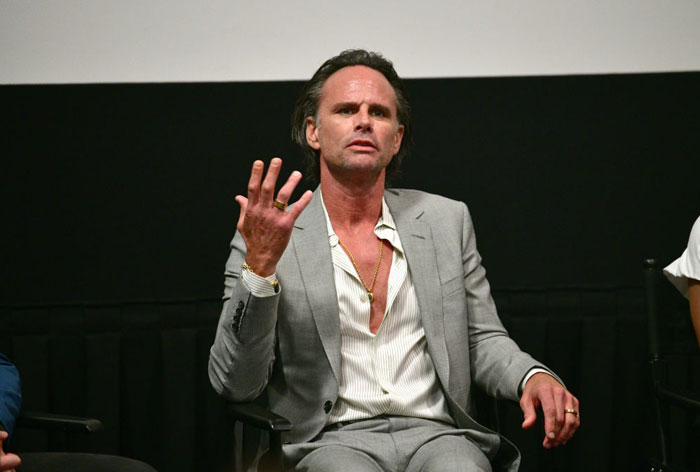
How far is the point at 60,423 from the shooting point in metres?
1.89

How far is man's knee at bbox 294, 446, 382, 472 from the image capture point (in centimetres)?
189

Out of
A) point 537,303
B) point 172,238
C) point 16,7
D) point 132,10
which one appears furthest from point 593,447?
point 16,7

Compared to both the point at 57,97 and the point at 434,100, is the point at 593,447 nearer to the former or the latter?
the point at 434,100

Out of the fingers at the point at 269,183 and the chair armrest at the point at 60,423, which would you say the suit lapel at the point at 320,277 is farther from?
the chair armrest at the point at 60,423

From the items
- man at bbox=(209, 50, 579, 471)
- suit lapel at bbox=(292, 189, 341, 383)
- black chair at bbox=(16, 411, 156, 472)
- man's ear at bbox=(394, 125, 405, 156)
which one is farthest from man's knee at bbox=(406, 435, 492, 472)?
man's ear at bbox=(394, 125, 405, 156)

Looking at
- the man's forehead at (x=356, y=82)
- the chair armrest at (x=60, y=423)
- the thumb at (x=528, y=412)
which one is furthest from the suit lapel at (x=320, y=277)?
the chair armrest at (x=60, y=423)

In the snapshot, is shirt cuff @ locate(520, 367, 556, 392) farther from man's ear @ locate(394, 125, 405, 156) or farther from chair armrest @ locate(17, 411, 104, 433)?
chair armrest @ locate(17, 411, 104, 433)

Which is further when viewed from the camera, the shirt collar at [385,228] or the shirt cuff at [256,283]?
the shirt collar at [385,228]

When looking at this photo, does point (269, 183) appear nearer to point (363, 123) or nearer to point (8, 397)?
point (363, 123)

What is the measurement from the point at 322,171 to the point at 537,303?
42.5 inches

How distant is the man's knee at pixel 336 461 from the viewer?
1887 mm

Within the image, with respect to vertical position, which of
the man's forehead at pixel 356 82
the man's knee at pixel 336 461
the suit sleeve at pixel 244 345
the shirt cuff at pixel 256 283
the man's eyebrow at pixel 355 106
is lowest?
the man's knee at pixel 336 461

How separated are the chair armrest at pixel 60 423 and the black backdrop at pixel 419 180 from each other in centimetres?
84

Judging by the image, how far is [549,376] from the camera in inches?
77.6
